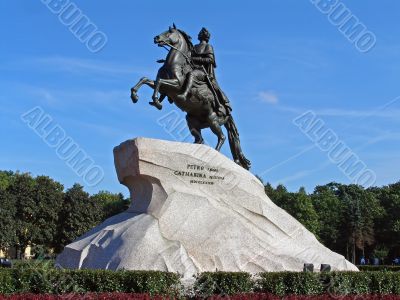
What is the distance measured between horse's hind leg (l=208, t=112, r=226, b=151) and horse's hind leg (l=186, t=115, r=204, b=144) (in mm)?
433

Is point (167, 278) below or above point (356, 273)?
below

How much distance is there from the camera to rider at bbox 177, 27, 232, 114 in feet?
57.2

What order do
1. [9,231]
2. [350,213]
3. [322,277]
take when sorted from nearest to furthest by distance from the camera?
[322,277], [9,231], [350,213]

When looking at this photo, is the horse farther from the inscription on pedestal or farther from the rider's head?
the inscription on pedestal

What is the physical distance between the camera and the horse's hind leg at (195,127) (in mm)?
18219

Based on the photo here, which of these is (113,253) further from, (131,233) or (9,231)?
(9,231)

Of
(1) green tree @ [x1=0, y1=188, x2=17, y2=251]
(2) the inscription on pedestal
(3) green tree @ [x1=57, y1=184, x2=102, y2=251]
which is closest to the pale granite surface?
(2) the inscription on pedestal

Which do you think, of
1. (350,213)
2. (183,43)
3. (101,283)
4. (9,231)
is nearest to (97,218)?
(9,231)

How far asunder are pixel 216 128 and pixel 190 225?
440cm

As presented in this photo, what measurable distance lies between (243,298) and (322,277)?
453cm

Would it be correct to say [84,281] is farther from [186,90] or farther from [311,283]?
[186,90]

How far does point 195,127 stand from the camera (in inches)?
722

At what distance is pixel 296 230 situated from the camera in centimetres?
1628

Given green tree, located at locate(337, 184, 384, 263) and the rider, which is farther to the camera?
green tree, located at locate(337, 184, 384, 263)
